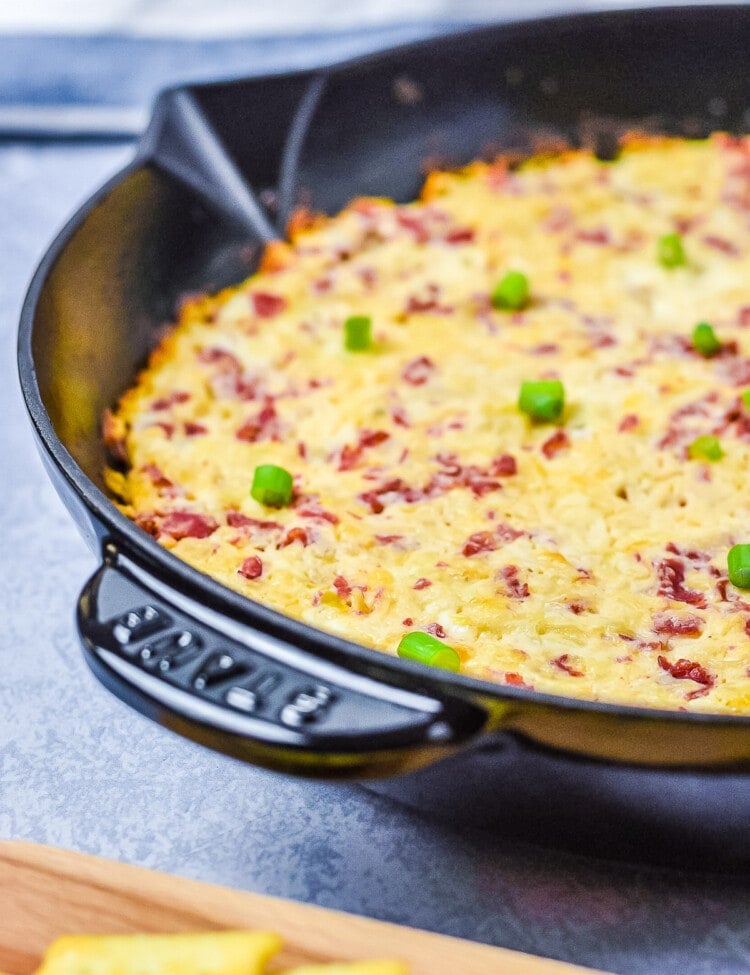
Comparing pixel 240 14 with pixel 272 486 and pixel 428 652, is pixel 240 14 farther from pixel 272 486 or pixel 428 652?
pixel 428 652

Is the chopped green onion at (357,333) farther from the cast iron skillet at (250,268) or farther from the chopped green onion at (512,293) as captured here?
the cast iron skillet at (250,268)

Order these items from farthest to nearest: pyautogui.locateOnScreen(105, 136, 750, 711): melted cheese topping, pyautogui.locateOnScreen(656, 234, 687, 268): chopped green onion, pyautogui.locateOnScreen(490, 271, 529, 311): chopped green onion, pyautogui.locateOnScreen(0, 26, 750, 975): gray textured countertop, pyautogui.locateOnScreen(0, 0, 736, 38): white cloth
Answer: pyautogui.locateOnScreen(0, 0, 736, 38): white cloth < pyautogui.locateOnScreen(656, 234, 687, 268): chopped green onion < pyautogui.locateOnScreen(490, 271, 529, 311): chopped green onion < pyautogui.locateOnScreen(105, 136, 750, 711): melted cheese topping < pyautogui.locateOnScreen(0, 26, 750, 975): gray textured countertop

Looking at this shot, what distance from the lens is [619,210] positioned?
326 centimetres

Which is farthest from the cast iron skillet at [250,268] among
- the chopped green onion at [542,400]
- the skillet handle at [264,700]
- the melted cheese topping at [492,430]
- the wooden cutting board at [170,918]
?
the chopped green onion at [542,400]

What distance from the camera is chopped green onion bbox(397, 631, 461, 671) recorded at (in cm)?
188

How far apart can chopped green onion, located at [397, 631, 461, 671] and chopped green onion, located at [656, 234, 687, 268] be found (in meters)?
1.47

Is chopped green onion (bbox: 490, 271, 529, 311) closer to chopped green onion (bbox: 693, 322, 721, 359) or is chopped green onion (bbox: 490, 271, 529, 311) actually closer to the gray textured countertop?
chopped green onion (bbox: 693, 322, 721, 359)

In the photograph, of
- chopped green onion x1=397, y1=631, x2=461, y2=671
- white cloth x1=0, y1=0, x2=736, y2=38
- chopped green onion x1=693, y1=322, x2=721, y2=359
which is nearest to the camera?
chopped green onion x1=397, y1=631, x2=461, y2=671

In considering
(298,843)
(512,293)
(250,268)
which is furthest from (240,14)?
(298,843)

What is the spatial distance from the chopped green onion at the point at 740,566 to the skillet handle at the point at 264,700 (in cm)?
74

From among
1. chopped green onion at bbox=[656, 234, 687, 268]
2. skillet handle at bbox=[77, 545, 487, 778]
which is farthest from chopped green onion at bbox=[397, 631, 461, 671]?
chopped green onion at bbox=[656, 234, 687, 268]

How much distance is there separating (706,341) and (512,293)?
0.46 metres

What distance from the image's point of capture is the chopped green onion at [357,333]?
274 cm

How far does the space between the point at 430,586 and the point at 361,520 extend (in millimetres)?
246
